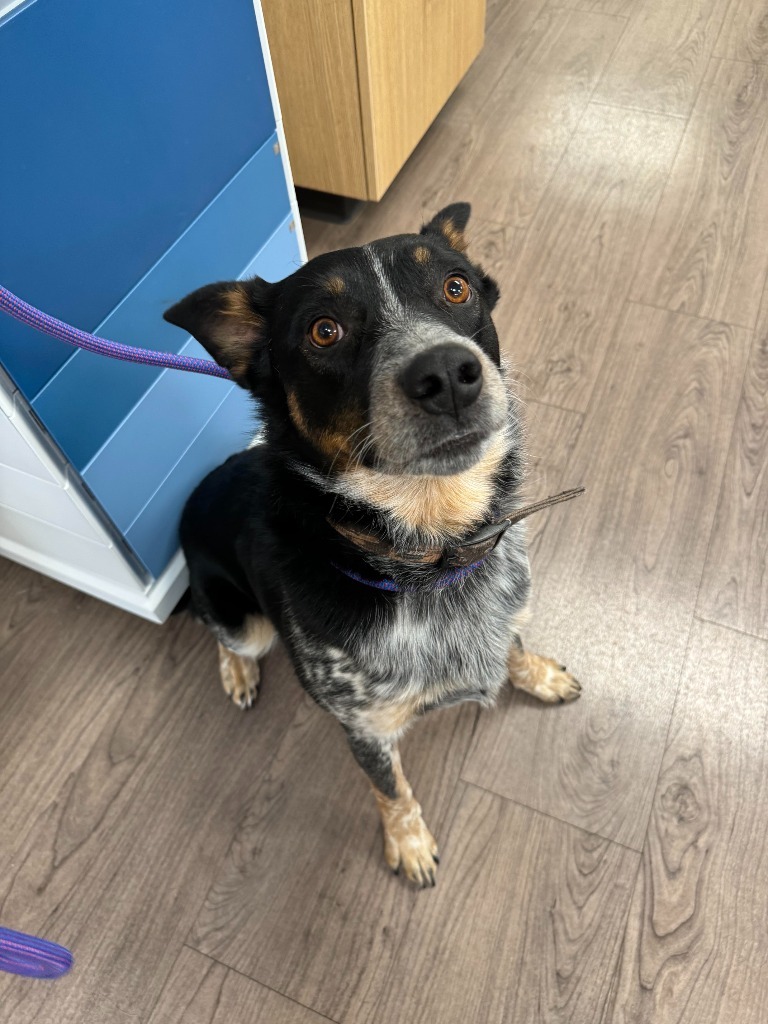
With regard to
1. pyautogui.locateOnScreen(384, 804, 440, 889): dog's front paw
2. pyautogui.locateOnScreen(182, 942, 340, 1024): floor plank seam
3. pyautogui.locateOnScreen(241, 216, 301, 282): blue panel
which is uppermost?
pyautogui.locateOnScreen(241, 216, 301, 282): blue panel

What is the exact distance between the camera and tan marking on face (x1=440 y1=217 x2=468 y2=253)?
128 cm

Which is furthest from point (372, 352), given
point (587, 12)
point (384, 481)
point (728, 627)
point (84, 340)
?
point (587, 12)

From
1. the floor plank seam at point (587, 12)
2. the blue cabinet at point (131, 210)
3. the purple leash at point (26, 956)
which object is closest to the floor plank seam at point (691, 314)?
the blue cabinet at point (131, 210)

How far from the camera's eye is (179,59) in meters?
1.38

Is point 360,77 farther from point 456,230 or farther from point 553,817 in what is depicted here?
point 553,817

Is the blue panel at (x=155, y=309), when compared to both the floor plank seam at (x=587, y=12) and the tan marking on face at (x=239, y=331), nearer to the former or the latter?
the tan marking on face at (x=239, y=331)

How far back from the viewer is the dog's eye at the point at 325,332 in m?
1.06

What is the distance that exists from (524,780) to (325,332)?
1.14 meters

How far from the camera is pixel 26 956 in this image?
0.84 m

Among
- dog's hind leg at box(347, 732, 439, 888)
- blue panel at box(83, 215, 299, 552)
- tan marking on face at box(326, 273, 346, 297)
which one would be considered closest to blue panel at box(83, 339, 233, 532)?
blue panel at box(83, 215, 299, 552)

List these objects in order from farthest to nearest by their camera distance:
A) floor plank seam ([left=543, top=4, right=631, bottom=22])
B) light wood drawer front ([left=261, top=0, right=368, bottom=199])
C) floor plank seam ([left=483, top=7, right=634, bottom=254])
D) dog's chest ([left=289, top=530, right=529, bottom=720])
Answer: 1. floor plank seam ([left=543, top=4, right=631, bottom=22])
2. floor plank seam ([left=483, top=7, right=634, bottom=254])
3. light wood drawer front ([left=261, top=0, right=368, bottom=199])
4. dog's chest ([left=289, top=530, right=529, bottom=720])

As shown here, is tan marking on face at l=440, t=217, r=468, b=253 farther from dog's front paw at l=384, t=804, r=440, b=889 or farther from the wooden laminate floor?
dog's front paw at l=384, t=804, r=440, b=889

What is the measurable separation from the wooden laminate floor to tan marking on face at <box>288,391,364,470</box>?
2.96 feet

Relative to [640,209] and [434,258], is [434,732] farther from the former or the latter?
[640,209]
